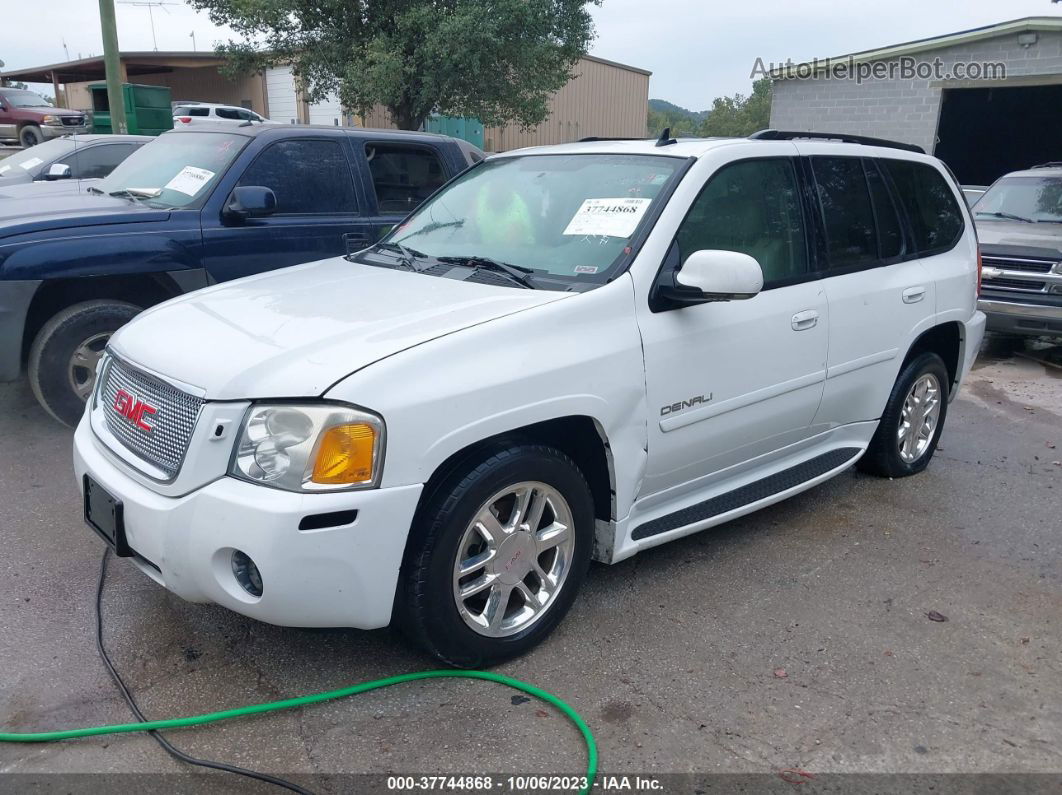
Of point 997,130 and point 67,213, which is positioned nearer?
point 67,213

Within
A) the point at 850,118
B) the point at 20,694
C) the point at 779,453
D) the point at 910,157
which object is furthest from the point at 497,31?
the point at 20,694

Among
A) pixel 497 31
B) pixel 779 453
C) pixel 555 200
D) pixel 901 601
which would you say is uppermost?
pixel 497 31

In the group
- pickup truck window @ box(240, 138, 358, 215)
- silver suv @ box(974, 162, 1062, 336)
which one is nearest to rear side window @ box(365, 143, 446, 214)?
pickup truck window @ box(240, 138, 358, 215)

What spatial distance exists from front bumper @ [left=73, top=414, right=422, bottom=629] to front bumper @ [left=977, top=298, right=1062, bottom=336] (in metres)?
7.34

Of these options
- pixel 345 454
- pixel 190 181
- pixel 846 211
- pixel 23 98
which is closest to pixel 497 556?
pixel 345 454

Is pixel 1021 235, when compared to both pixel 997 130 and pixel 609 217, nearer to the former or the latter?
pixel 609 217

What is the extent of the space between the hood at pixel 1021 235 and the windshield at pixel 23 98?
82.4ft

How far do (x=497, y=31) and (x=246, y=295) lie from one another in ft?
46.9

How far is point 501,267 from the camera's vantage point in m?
3.56

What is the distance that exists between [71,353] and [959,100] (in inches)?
698

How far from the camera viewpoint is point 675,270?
3.44 metres

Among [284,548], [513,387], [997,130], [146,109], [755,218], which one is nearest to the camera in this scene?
[284,548]

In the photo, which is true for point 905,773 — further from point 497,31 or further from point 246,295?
point 497,31

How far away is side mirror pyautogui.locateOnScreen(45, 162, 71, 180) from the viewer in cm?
812
